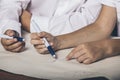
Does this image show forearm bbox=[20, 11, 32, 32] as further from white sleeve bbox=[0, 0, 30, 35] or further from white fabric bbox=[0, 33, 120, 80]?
white fabric bbox=[0, 33, 120, 80]

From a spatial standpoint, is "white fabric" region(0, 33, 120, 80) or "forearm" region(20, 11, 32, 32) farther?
"forearm" region(20, 11, 32, 32)

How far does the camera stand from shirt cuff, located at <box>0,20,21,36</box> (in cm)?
130

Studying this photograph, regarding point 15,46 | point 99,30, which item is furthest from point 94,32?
point 15,46

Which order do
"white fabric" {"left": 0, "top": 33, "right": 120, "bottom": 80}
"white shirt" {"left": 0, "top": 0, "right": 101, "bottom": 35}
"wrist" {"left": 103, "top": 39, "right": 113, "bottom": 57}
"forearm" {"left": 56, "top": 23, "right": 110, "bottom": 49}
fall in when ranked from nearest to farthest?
"white fabric" {"left": 0, "top": 33, "right": 120, "bottom": 80}, "wrist" {"left": 103, "top": 39, "right": 113, "bottom": 57}, "forearm" {"left": 56, "top": 23, "right": 110, "bottom": 49}, "white shirt" {"left": 0, "top": 0, "right": 101, "bottom": 35}

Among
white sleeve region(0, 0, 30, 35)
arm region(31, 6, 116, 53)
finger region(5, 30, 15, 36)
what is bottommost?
arm region(31, 6, 116, 53)

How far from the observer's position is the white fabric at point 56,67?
1.03m

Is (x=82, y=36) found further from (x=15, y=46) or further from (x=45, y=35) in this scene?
(x=15, y=46)

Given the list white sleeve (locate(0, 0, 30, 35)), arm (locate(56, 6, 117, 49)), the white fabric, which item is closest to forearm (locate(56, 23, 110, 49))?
arm (locate(56, 6, 117, 49))

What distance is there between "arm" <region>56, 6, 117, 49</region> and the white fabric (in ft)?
0.52

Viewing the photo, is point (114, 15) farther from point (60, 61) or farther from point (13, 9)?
point (13, 9)

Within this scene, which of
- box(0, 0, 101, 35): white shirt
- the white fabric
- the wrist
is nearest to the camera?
the white fabric

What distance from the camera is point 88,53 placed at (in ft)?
3.66

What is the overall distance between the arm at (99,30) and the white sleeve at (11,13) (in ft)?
0.78

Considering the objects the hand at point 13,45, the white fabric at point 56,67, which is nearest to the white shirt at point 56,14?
the hand at point 13,45
